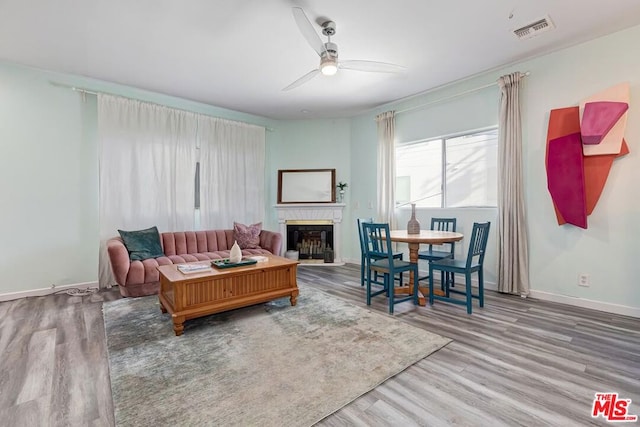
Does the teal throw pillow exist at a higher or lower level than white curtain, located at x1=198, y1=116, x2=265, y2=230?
lower

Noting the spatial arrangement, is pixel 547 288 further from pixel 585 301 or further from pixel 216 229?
pixel 216 229

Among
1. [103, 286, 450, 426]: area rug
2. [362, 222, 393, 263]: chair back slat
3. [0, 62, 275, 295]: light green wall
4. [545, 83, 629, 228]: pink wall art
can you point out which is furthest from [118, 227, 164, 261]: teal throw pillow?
[545, 83, 629, 228]: pink wall art

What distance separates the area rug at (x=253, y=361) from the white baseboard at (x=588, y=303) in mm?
1941

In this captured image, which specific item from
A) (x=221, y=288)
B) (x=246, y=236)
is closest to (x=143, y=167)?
(x=246, y=236)

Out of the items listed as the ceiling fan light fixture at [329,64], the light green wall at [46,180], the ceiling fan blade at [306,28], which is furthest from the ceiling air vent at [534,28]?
the light green wall at [46,180]

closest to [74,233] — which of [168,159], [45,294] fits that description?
[45,294]

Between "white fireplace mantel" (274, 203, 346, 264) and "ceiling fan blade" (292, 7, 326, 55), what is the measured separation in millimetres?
3237

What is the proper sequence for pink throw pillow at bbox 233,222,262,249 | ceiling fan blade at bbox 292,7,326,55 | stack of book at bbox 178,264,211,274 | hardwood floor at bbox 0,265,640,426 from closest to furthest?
hardwood floor at bbox 0,265,640,426 → ceiling fan blade at bbox 292,7,326,55 → stack of book at bbox 178,264,211,274 → pink throw pillow at bbox 233,222,262,249

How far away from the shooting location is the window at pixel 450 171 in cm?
406

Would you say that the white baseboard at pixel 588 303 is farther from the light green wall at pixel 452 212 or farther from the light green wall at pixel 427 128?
the light green wall at pixel 427 128

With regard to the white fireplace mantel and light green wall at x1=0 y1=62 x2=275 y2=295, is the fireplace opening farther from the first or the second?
light green wall at x1=0 y1=62 x2=275 y2=295

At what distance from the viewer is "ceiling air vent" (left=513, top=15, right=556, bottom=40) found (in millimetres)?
2836

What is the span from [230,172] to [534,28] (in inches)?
180

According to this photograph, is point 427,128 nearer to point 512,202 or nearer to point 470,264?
point 512,202
